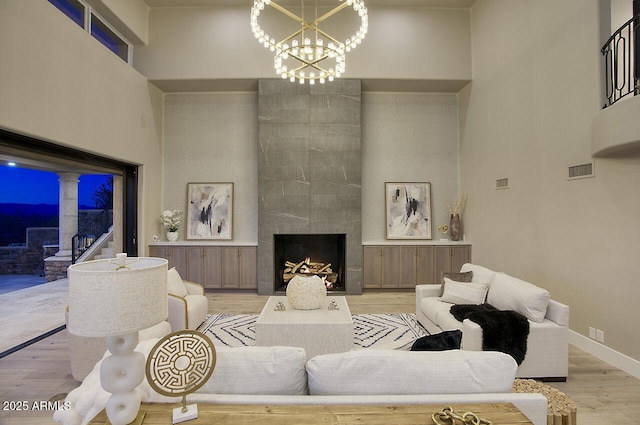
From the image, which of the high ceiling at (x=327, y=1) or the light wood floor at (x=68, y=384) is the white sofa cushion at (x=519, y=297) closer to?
the light wood floor at (x=68, y=384)

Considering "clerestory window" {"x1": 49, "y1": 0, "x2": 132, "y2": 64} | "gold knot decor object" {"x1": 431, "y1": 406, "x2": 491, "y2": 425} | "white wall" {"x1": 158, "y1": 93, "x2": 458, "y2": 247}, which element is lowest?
"gold knot decor object" {"x1": 431, "y1": 406, "x2": 491, "y2": 425}

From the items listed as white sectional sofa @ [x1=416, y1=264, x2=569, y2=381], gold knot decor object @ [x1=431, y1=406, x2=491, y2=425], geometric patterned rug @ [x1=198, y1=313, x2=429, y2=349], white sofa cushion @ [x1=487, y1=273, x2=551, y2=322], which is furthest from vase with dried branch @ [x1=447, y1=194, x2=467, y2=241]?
gold knot decor object @ [x1=431, y1=406, x2=491, y2=425]

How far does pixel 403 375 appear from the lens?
4.95ft

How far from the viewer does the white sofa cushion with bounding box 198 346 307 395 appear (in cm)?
151

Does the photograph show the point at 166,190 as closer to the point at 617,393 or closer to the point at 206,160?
the point at 206,160

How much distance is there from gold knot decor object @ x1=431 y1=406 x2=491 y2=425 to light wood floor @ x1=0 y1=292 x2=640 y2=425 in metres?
1.95

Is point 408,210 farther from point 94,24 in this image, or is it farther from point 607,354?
point 94,24

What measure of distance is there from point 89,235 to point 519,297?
5.49 meters

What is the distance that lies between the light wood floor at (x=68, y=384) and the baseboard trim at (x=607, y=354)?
6cm

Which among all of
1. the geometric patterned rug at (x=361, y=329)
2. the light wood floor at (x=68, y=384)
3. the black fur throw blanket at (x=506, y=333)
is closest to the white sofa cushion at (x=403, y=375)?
the black fur throw blanket at (x=506, y=333)

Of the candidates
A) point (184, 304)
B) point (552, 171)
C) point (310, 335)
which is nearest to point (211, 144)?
point (184, 304)

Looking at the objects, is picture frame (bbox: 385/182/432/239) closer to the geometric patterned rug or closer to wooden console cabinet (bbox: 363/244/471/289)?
wooden console cabinet (bbox: 363/244/471/289)

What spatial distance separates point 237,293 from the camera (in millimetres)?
6195

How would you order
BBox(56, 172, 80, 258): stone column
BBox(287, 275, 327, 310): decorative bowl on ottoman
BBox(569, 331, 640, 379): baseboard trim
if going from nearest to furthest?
BBox(569, 331, 640, 379): baseboard trim
BBox(287, 275, 327, 310): decorative bowl on ottoman
BBox(56, 172, 80, 258): stone column
